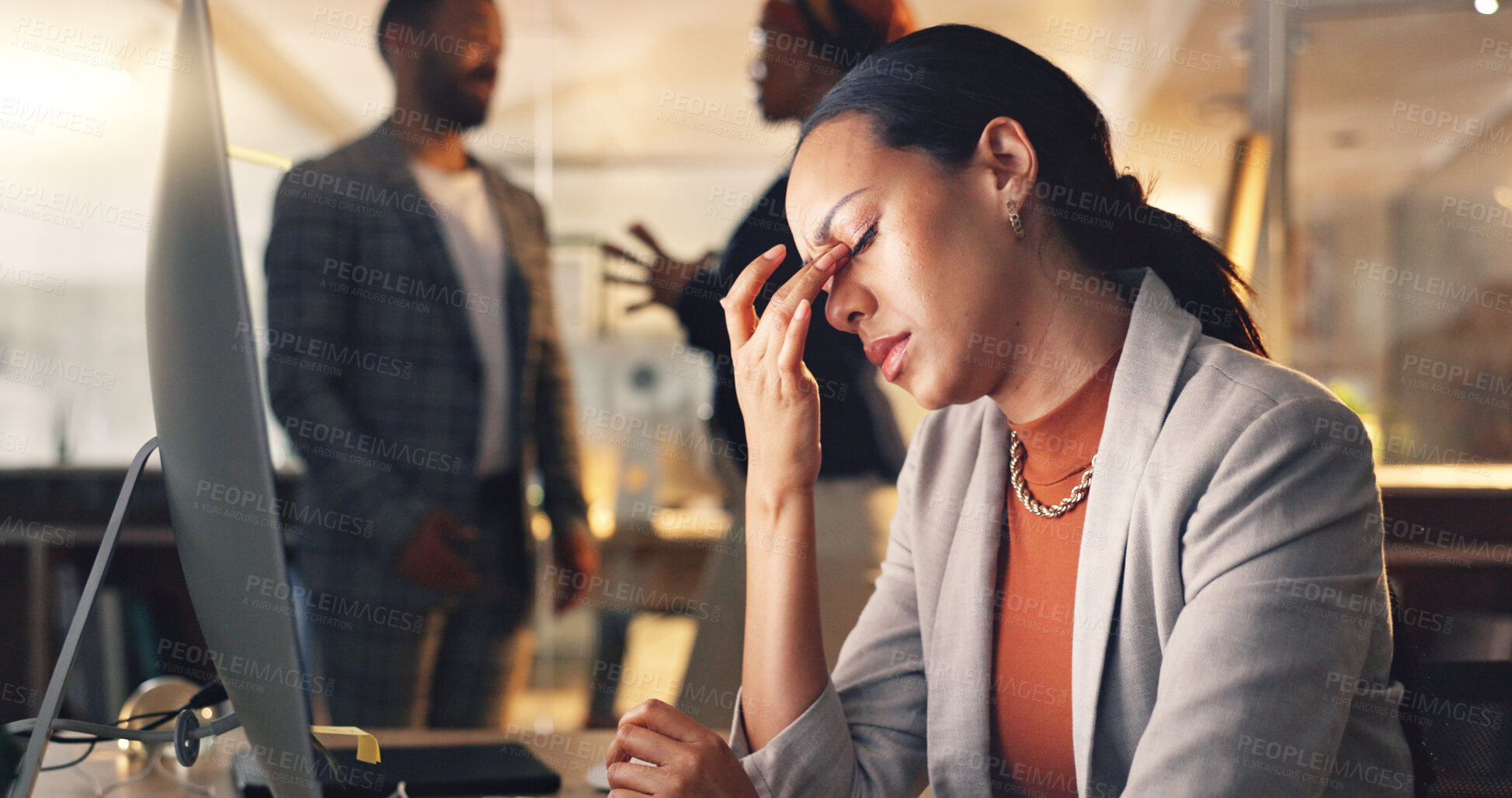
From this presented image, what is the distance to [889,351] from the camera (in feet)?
3.20

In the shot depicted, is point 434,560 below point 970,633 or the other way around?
below

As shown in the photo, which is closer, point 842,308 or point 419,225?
point 842,308

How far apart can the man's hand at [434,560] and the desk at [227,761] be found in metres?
0.82

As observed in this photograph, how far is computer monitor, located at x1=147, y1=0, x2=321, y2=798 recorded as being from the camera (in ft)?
1.71

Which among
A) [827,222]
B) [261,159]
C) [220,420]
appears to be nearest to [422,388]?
[261,159]

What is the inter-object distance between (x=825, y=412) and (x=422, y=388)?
0.93 metres

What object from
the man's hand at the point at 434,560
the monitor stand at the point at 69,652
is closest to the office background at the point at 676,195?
the man's hand at the point at 434,560

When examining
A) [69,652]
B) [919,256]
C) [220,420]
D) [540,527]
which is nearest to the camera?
[220,420]

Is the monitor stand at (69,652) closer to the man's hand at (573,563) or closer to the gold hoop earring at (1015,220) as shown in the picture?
the gold hoop earring at (1015,220)

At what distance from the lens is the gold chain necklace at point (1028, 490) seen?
3.24 feet

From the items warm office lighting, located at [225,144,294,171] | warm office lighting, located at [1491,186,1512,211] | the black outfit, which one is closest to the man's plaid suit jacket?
the black outfit

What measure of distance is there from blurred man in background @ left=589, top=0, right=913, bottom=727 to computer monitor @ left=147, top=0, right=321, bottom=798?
1.02m

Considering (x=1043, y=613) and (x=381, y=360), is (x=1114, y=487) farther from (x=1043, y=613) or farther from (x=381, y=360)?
(x=381, y=360)

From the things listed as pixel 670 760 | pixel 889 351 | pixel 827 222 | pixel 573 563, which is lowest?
pixel 573 563
